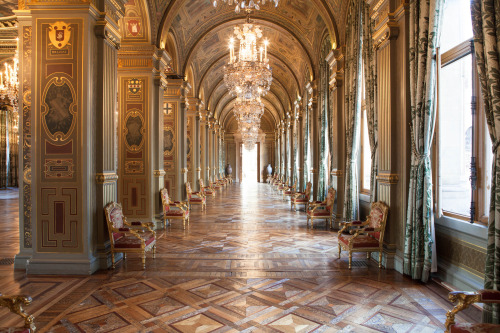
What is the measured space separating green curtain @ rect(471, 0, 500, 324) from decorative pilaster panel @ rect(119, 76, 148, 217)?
652 centimetres

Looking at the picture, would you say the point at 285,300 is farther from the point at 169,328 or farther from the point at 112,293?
the point at 112,293

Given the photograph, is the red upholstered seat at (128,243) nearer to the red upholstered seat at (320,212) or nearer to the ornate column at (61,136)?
the ornate column at (61,136)

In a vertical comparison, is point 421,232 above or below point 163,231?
above

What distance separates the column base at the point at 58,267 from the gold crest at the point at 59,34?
304 centimetres

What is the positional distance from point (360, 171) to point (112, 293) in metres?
5.71

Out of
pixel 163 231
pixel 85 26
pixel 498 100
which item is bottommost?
pixel 163 231

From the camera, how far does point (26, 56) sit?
493 cm

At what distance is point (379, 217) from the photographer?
206 inches

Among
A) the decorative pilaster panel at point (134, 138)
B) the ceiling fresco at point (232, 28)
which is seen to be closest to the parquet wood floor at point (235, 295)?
the decorative pilaster panel at point (134, 138)

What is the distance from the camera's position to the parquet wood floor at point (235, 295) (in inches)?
128

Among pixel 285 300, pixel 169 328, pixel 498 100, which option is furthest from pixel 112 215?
pixel 498 100

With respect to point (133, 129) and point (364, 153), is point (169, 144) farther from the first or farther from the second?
point (364, 153)

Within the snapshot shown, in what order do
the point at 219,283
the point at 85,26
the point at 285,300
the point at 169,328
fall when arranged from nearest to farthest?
the point at 169,328 < the point at 285,300 < the point at 219,283 < the point at 85,26

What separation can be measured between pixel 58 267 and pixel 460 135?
5.67 m
